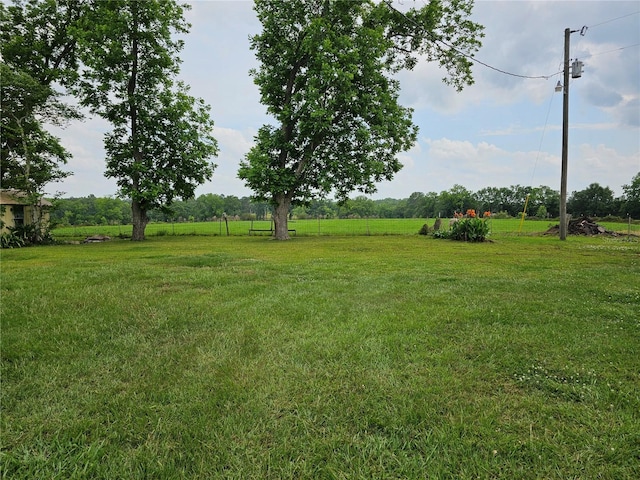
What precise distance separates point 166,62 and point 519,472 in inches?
851

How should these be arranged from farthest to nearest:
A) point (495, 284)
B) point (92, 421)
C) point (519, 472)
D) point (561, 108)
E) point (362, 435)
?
point (561, 108)
point (495, 284)
point (92, 421)
point (362, 435)
point (519, 472)

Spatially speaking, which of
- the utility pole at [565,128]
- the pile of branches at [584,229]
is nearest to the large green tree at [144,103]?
the utility pole at [565,128]

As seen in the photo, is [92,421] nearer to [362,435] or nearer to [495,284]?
[362,435]

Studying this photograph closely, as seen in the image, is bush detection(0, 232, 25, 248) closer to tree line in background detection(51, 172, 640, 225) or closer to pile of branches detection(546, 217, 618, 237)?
tree line in background detection(51, 172, 640, 225)

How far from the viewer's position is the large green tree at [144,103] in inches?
637

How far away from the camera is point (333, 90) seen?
1573 centimetres

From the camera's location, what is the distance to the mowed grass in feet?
5.46

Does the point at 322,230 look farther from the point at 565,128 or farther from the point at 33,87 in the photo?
the point at 33,87

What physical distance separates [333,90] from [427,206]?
262 feet

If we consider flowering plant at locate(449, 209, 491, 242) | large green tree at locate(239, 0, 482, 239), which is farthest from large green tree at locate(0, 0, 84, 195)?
flowering plant at locate(449, 209, 491, 242)

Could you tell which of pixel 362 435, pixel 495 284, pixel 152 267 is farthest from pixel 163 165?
pixel 362 435

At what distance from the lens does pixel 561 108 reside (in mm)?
15055

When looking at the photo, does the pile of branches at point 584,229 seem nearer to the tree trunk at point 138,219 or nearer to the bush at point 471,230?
the bush at point 471,230

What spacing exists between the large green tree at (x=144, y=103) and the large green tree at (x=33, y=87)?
177 cm
